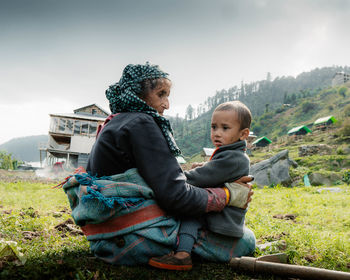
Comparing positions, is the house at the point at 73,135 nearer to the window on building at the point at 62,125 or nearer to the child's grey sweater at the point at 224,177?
the window on building at the point at 62,125

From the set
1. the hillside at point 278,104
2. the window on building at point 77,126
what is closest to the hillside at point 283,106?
the hillside at point 278,104

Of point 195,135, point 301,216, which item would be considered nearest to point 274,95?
point 195,135

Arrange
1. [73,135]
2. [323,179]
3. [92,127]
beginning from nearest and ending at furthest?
1. [323,179]
2. [73,135]
3. [92,127]

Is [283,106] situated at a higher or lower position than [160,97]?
higher

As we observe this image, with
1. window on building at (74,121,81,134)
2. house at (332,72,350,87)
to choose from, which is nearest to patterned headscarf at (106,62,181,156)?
window on building at (74,121,81,134)

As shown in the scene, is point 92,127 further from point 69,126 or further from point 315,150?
point 315,150

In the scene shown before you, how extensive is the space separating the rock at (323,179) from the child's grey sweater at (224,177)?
11.8 meters

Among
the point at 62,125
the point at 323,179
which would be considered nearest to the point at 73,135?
the point at 62,125

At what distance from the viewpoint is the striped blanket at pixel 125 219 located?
6.33 ft

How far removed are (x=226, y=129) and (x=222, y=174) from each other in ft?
1.71

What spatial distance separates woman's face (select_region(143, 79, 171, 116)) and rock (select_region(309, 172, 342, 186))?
12.3 metres

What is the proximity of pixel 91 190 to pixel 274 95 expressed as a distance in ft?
460

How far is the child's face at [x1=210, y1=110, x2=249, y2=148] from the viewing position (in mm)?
2662

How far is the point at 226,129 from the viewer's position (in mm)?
2688
